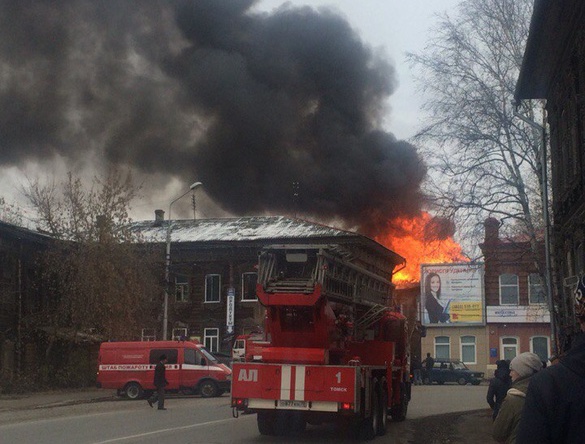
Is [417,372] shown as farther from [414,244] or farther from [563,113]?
[563,113]

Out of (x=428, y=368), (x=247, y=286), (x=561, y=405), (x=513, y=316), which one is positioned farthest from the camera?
(x=513, y=316)

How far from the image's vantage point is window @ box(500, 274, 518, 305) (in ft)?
170

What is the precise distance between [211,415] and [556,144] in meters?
11.1

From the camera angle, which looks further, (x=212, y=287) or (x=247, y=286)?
(x=212, y=287)

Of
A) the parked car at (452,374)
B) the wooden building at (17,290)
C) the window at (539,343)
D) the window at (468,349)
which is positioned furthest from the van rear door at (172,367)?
the window at (539,343)

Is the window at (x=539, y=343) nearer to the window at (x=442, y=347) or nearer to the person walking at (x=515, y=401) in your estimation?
the window at (x=442, y=347)

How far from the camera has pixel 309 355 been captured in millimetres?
15047

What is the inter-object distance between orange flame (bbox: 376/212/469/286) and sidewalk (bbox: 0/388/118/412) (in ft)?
38.0

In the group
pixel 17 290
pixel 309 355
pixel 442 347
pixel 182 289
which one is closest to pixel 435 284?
pixel 442 347

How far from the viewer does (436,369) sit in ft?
149

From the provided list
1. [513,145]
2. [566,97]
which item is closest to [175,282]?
[513,145]

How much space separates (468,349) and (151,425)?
37279 mm

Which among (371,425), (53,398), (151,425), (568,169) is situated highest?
(568,169)

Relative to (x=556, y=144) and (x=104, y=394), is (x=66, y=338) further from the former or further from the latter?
(x=556, y=144)
